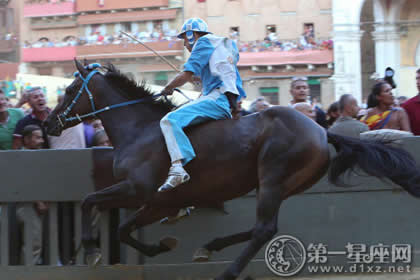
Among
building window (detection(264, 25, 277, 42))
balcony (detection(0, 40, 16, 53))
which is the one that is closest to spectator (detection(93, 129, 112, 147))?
balcony (detection(0, 40, 16, 53))

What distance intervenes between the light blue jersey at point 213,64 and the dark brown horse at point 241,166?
0.37m

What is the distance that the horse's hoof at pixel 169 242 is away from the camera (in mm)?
6012

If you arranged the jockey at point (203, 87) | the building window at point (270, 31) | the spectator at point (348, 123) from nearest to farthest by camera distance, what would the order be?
the jockey at point (203, 87)
the spectator at point (348, 123)
the building window at point (270, 31)

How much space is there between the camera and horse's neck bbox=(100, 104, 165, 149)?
5.94 metres

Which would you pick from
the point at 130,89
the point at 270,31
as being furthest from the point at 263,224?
the point at 270,31

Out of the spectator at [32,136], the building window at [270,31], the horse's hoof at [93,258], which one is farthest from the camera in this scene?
the building window at [270,31]

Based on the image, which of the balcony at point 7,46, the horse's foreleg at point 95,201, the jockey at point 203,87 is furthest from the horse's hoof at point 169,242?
the balcony at point 7,46

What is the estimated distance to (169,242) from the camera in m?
6.03

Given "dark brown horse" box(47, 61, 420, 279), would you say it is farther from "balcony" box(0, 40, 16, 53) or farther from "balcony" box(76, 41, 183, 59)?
"balcony" box(76, 41, 183, 59)

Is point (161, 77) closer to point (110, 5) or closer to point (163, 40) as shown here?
point (163, 40)

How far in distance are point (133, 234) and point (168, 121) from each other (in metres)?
1.36

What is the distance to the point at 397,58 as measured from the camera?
99.3 feet

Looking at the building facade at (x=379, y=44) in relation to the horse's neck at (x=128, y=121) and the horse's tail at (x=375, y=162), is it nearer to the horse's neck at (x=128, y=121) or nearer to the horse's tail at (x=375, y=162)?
the horse's tail at (x=375, y=162)

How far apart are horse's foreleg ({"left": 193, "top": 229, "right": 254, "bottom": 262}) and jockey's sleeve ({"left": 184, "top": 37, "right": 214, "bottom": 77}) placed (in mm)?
1552
